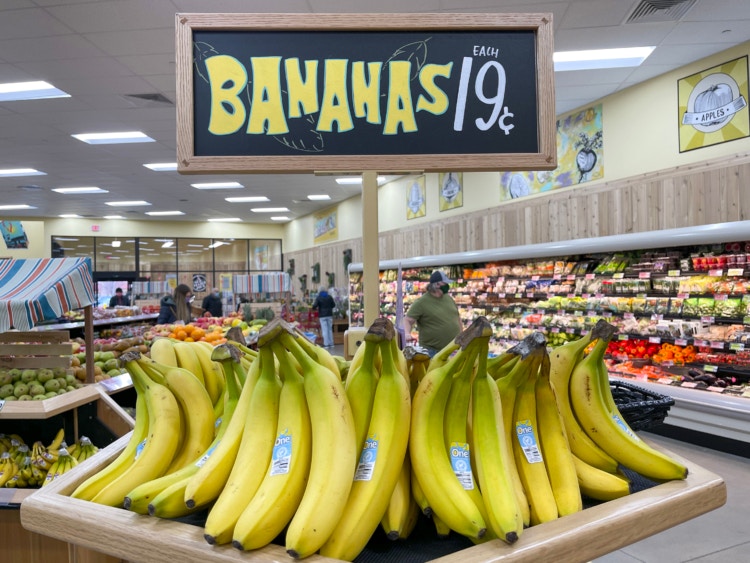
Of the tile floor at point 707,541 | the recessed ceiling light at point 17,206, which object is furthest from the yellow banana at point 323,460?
the recessed ceiling light at point 17,206

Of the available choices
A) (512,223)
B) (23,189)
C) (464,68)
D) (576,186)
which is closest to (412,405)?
(464,68)

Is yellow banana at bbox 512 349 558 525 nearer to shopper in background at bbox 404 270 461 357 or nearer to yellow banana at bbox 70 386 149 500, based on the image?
yellow banana at bbox 70 386 149 500

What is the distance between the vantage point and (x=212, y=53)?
146 cm

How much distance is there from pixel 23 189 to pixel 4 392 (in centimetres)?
1119

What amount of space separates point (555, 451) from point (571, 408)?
0.69ft

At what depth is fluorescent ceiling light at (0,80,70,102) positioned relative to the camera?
6.28 m

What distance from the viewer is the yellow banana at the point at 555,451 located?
Result: 3.26ft

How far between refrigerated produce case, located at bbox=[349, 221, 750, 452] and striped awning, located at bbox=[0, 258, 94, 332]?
6.55 ft

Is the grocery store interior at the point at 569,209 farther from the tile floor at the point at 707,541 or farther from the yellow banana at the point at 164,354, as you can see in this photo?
the yellow banana at the point at 164,354

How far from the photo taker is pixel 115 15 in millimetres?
4641

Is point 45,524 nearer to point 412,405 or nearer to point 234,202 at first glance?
point 412,405

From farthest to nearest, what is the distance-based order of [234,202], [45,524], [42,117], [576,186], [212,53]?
1. [234,202]
2. [42,117]
3. [576,186]
4. [212,53]
5. [45,524]

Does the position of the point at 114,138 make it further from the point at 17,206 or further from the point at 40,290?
the point at 17,206

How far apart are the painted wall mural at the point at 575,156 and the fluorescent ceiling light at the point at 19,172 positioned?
9039mm
